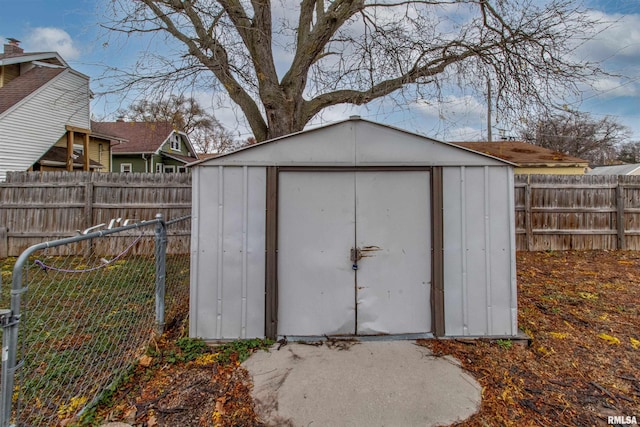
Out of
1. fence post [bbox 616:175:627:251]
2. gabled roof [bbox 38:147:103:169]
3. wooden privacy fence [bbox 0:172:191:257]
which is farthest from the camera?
gabled roof [bbox 38:147:103:169]

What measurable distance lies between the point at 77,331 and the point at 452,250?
4.57m

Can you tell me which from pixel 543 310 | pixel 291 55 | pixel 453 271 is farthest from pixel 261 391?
pixel 291 55

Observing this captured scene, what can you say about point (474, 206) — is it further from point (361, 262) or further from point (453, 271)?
point (361, 262)

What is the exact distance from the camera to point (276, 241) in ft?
11.8

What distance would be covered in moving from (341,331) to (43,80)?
16308 millimetres

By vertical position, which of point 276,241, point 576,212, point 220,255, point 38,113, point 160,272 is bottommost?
point 160,272

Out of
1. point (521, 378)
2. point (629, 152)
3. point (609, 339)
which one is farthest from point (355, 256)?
point (629, 152)

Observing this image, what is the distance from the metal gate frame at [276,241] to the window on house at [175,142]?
23134 millimetres

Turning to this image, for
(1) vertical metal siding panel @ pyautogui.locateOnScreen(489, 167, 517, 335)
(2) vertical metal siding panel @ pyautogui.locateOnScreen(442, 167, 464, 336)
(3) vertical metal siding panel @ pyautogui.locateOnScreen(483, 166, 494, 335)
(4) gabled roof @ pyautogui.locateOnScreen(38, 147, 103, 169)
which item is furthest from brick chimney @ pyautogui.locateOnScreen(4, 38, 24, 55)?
(1) vertical metal siding panel @ pyautogui.locateOnScreen(489, 167, 517, 335)

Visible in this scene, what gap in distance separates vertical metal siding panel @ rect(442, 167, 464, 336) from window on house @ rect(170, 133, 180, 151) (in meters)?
24.0

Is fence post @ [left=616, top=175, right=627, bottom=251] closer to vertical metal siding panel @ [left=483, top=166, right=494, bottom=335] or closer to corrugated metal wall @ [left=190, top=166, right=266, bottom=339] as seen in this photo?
vertical metal siding panel @ [left=483, top=166, right=494, bottom=335]

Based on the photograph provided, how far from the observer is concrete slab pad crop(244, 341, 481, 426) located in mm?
2471

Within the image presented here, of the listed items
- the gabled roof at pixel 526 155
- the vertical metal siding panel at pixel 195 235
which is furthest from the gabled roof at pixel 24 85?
the gabled roof at pixel 526 155

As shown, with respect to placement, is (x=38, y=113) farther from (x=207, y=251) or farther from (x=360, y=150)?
(x=360, y=150)
